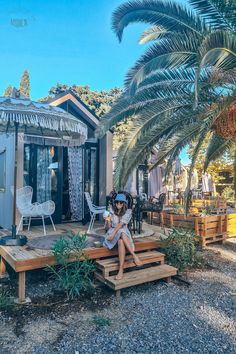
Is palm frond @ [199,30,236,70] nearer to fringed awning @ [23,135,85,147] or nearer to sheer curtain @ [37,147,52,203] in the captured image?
fringed awning @ [23,135,85,147]

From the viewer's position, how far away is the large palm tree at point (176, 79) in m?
4.22

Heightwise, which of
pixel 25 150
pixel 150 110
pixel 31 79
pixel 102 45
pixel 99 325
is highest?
pixel 31 79

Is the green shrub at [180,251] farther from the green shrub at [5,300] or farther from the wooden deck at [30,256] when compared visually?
the green shrub at [5,300]

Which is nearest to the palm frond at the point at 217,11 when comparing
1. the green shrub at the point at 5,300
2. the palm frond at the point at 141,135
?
the palm frond at the point at 141,135

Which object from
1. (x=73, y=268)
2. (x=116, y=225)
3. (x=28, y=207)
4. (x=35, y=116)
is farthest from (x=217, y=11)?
(x=28, y=207)

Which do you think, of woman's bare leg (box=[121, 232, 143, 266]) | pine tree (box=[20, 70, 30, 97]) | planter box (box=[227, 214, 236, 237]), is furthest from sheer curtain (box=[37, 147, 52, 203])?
pine tree (box=[20, 70, 30, 97])

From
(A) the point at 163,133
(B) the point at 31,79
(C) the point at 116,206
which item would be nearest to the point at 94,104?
(B) the point at 31,79

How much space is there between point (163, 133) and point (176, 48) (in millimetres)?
1668

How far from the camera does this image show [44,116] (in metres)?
4.09

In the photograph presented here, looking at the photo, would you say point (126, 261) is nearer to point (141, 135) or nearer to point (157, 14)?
point (141, 135)

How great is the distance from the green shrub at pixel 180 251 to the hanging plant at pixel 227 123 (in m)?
2.10

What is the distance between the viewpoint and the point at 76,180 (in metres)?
7.57

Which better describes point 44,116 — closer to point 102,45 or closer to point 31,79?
point 102,45

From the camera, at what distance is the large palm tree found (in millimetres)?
4223
